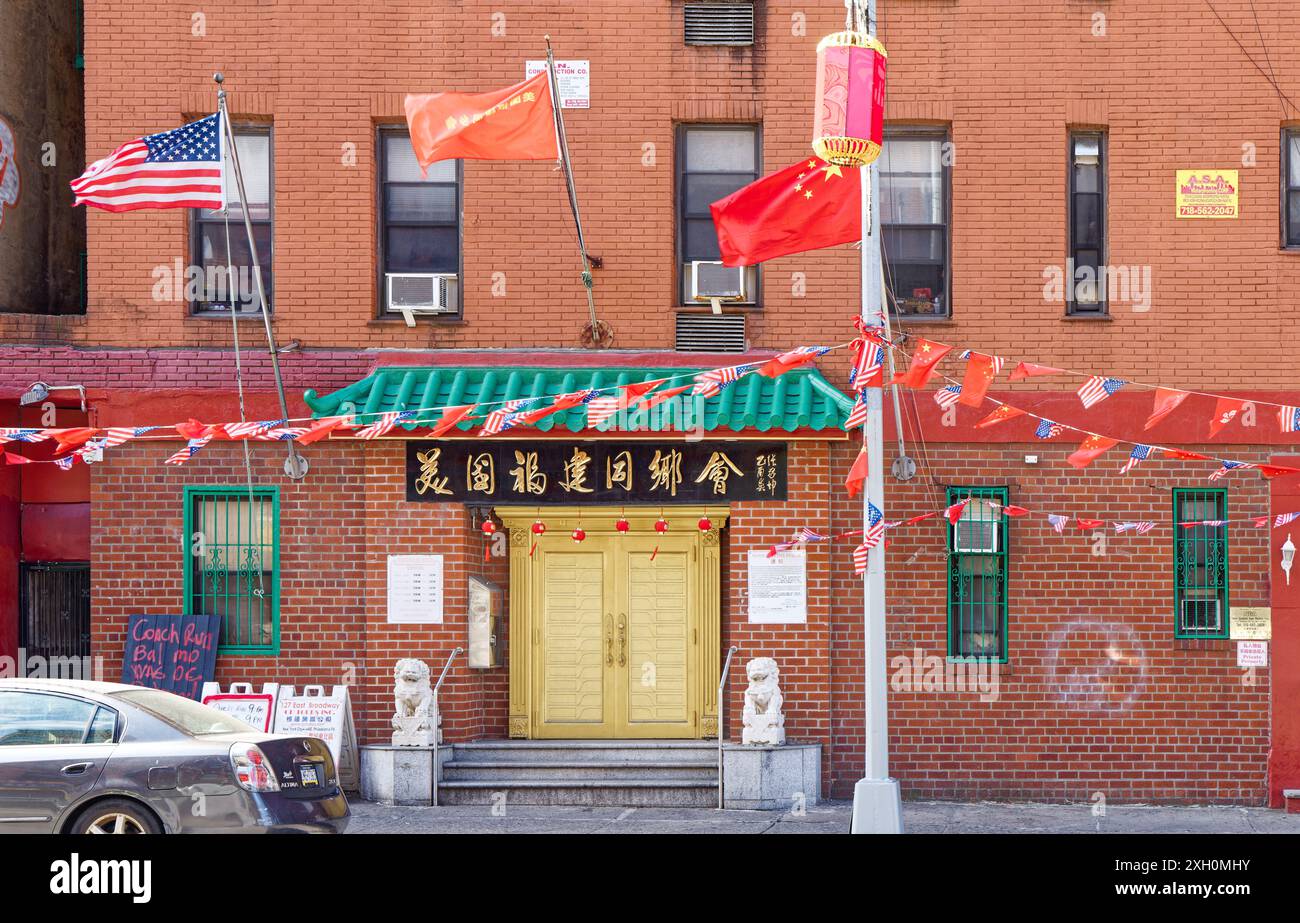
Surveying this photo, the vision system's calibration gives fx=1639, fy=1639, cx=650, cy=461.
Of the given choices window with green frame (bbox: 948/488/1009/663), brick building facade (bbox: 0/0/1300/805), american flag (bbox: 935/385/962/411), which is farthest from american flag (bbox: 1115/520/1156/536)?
american flag (bbox: 935/385/962/411)

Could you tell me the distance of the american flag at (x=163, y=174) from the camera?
14133 millimetres

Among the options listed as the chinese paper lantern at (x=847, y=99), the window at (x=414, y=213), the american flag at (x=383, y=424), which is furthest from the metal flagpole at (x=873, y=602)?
the window at (x=414, y=213)

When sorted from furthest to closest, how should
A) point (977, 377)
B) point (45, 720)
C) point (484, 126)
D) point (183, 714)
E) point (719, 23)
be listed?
point (719, 23)
point (484, 126)
point (977, 377)
point (183, 714)
point (45, 720)

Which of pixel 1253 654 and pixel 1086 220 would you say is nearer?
pixel 1253 654

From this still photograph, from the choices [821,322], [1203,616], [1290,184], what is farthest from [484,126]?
[1203,616]

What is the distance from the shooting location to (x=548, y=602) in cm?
1667

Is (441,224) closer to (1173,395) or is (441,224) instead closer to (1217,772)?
(1173,395)

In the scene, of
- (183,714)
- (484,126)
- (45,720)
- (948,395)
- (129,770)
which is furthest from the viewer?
(948,395)

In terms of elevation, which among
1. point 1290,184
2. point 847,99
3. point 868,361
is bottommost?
point 868,361

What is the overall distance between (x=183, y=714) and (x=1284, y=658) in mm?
10302

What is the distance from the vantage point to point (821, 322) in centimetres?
1614

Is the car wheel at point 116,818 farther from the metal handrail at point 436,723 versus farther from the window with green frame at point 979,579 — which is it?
the window with green frame at point 979,579

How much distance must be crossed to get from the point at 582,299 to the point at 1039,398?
457 cm

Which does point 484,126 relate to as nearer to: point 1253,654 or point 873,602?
point 873,602
